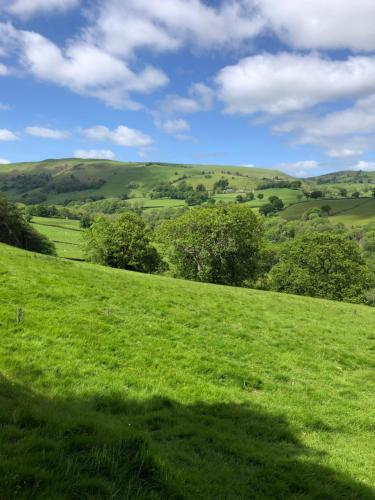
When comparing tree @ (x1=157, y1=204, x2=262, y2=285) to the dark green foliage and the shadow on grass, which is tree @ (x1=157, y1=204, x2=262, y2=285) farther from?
the shadow on grass

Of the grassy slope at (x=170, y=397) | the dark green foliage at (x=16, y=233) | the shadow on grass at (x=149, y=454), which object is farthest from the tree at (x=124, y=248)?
the shadow on grass at (x=149, y=454)

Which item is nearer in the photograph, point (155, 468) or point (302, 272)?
point (155, 468)

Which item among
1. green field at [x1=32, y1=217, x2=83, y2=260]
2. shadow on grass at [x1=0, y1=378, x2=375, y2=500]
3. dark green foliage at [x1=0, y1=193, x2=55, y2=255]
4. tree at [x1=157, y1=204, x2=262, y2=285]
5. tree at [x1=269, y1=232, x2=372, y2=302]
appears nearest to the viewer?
shadow on grass at [x1=0, y1=378, x2=375, y2=500]

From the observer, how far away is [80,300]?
17641 mm

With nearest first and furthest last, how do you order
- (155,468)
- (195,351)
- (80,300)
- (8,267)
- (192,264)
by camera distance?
(155,468) < (195,351) < (80,300) < (8,267) < (192,264)

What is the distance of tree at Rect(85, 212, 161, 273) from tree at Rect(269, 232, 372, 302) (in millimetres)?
24305

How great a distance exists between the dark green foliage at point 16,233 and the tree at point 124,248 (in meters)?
10.3

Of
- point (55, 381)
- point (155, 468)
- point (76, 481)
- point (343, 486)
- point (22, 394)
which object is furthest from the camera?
point (55, 381)

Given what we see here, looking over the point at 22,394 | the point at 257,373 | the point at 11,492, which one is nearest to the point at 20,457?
the point at 11,492

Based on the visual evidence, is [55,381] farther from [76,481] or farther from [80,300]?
[80,300]

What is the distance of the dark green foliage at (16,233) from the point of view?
64.7 metres

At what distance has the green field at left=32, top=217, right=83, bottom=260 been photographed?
111325 millimetres

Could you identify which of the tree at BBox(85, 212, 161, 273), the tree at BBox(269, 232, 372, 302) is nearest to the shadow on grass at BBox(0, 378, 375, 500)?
the tree at BBox(269, 232, 372, 302)

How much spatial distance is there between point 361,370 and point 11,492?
15.5m
